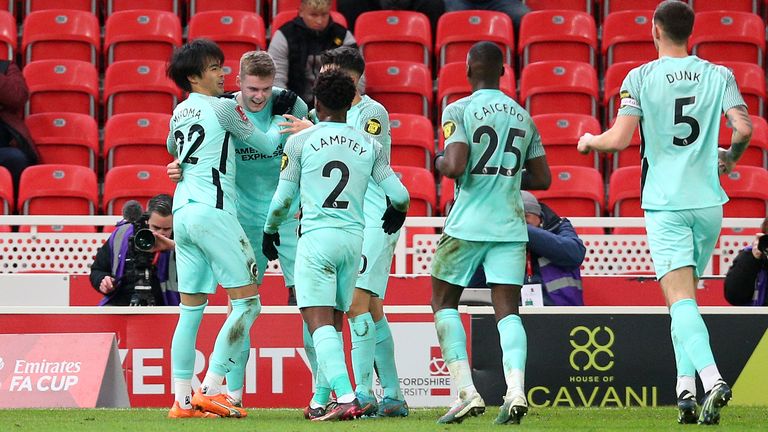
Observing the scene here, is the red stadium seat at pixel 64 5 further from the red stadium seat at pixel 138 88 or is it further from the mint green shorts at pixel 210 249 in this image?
the mint green shorts at pixel 210 249

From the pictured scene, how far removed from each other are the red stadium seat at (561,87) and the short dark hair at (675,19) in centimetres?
594

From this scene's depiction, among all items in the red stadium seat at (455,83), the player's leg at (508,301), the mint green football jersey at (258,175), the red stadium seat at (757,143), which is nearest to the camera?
the player's leg at (508,301)

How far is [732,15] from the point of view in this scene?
13375 millimetres

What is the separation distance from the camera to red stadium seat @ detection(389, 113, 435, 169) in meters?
11.9

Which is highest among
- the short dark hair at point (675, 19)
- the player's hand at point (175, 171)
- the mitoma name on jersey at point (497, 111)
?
the short dark hair at point (675, 19)

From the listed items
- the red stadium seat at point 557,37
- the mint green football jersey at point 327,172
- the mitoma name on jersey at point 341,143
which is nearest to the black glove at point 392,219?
the mint green football jersey at point 327,172

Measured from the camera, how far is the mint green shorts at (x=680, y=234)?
6422 mm

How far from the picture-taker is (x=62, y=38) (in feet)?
43.6

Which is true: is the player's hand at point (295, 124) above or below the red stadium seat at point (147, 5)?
below

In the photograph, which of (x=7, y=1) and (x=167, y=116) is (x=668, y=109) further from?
(x=7, y=1)

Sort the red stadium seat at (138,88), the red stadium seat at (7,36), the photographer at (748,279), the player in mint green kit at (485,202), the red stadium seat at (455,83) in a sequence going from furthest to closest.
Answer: the red stadium seat at (7,36), the red stadium seat at (138,88), the red stadium seat at (455,83), the photographer at (748,279), the player in mint green kit at (485,202)

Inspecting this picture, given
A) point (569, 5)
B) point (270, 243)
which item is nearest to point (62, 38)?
point (569, 5)

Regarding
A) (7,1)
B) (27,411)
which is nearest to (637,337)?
(27,411)

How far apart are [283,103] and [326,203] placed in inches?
42.7
